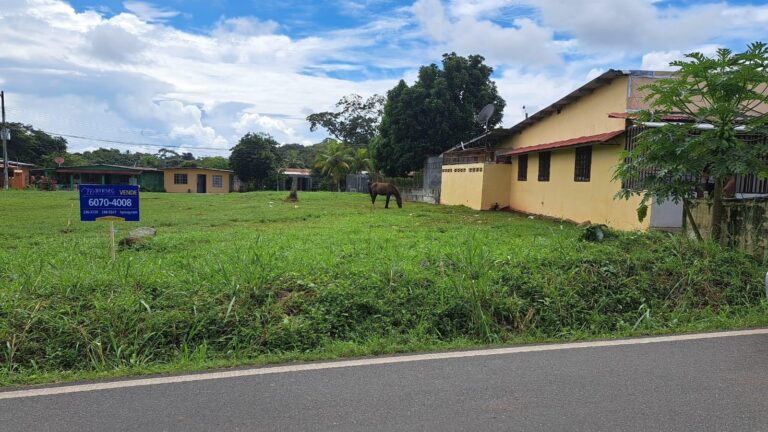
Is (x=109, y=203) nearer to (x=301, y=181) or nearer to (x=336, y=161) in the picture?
(x=336, y=161)

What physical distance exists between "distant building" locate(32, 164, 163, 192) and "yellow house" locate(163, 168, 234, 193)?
1.18 metres

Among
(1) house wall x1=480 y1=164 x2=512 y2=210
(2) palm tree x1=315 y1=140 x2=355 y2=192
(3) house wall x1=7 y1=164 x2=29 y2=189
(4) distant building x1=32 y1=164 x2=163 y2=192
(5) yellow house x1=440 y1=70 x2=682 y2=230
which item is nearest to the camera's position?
(5) yellow house x1=440 y1=70 x2=682 y2=230

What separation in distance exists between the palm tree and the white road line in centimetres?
4068

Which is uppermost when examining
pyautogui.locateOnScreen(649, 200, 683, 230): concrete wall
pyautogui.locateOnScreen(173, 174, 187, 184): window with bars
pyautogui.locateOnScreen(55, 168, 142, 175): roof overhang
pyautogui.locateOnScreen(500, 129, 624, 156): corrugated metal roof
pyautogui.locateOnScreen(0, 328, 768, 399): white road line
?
pyautogui.locateOnScreen(500, 129, 624, 156): corrugated metal roof

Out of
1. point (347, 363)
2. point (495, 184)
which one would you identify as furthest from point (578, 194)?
point (347, 363)

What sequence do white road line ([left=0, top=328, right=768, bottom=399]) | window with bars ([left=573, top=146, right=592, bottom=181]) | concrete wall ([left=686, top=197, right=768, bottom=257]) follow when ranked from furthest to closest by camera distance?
window with bars ([left=573, top=146, right=592, bottom=181]) < concrete wall ([left=686, top=197, right=768, bottom=257]) < white road line ([left=0, top=328, right=768, bottom=399])

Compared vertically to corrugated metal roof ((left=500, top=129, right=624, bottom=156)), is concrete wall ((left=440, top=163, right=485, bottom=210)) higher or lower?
lower

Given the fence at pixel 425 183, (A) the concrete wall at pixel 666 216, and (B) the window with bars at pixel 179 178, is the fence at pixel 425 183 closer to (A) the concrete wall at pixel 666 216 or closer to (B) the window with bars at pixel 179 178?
(A) the concrete wall at pixel 666 216

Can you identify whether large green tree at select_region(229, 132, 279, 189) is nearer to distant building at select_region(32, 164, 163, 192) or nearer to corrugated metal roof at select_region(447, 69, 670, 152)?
distant building at select_region(32, 164, 163, 192)

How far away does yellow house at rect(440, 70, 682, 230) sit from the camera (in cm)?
1353

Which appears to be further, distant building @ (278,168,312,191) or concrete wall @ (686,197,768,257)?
distant building @ (278,168,312,191)

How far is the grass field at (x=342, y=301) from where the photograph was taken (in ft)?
14.7

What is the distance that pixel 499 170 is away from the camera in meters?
21.6

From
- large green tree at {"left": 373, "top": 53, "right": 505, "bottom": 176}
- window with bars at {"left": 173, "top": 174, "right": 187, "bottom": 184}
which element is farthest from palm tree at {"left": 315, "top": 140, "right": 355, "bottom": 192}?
large green tree at {"left": 373, "top": 53, "right": 505, "bottom": 176}
